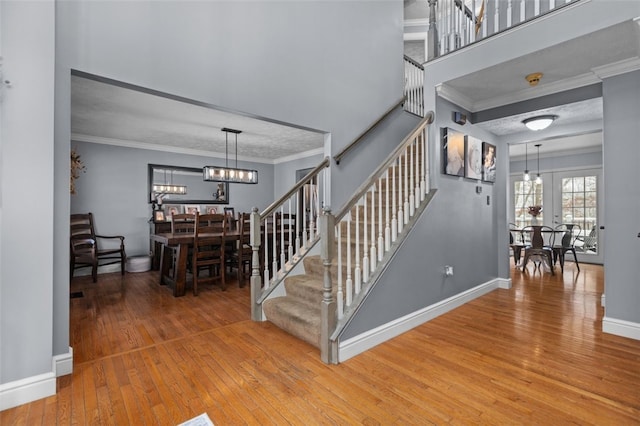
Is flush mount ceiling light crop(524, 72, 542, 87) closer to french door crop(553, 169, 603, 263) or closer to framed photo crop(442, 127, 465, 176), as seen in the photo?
framed photo crop(442, 127, 465, 176)

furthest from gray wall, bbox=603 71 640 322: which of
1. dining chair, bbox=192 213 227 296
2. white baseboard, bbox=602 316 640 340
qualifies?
dining chair, bbox=192 213 227 296

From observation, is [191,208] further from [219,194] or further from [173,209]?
[219,194]

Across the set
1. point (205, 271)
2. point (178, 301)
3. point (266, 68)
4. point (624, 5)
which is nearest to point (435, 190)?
point (624, 5)

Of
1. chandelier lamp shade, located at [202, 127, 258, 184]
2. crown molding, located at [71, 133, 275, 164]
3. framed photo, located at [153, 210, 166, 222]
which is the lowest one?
framed photo, located at [153, 210, 166, 222]

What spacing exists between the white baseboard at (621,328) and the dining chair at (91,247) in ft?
22.0

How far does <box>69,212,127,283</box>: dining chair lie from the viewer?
16.0ft

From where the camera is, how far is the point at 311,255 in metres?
3.61

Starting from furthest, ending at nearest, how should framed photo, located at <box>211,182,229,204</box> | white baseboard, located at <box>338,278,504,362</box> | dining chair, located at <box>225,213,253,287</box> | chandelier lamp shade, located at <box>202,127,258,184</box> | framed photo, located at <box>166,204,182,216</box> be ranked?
1. framed photo, located at <box>211,182,229,204</box>
2. framed photo, located at <box>166,204,182,216</box>
3. chandelier lamp shade, located at <box>202,127,258,184</box>
4. dining chair, located at <box>225,213,253,287</box>
5. white baseboard, located at <box>338,278,504,362</box>

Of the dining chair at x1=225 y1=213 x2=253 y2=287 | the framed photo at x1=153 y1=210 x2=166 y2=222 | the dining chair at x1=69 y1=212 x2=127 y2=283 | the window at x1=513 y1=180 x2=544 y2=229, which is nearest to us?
the dining chair at x1=225 y1=213 x2=253 y2=287

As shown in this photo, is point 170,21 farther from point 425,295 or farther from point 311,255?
point 425,295

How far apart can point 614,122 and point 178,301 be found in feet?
17.3

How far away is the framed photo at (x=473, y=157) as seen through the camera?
3887mm

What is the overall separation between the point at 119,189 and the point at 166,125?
6.48ft

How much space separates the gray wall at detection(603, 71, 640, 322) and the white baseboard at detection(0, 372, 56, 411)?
184 inches
